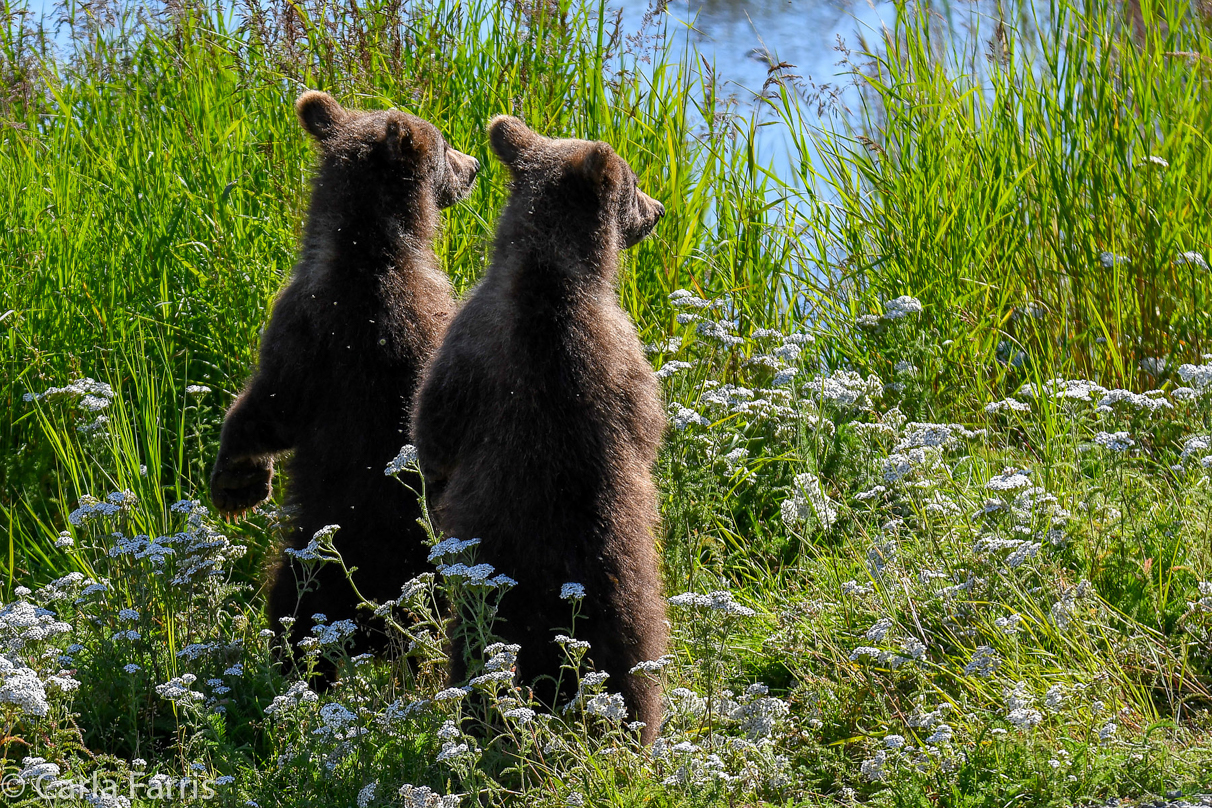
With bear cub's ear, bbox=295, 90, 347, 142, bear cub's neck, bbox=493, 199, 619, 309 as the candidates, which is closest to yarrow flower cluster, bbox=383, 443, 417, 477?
bear cub's neck, bbox=493, 199, 619, 309

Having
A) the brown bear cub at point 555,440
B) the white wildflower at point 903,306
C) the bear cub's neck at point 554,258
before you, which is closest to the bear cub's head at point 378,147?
the bear cub's neck at point 554,258

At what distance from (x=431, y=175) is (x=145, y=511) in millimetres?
1861

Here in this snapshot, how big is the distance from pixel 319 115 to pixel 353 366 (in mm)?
1168

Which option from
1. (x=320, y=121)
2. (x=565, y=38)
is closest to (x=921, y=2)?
(x=565, y=38)

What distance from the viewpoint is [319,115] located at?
4855 millimetres

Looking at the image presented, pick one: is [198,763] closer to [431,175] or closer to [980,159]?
[431,175]

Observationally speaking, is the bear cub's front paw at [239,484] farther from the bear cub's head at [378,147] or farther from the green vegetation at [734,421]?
the bear cub's head at [378,147]

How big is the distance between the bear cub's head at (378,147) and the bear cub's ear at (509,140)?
1.55ft

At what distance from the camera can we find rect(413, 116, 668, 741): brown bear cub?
369 cm

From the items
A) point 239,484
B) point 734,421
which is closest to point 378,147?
point 239,484

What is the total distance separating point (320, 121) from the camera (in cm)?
486

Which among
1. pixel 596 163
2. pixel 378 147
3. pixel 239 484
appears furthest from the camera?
pixel 239 484

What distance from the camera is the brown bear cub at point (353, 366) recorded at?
4363mm

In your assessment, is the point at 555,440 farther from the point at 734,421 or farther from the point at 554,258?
the point at 734,421
